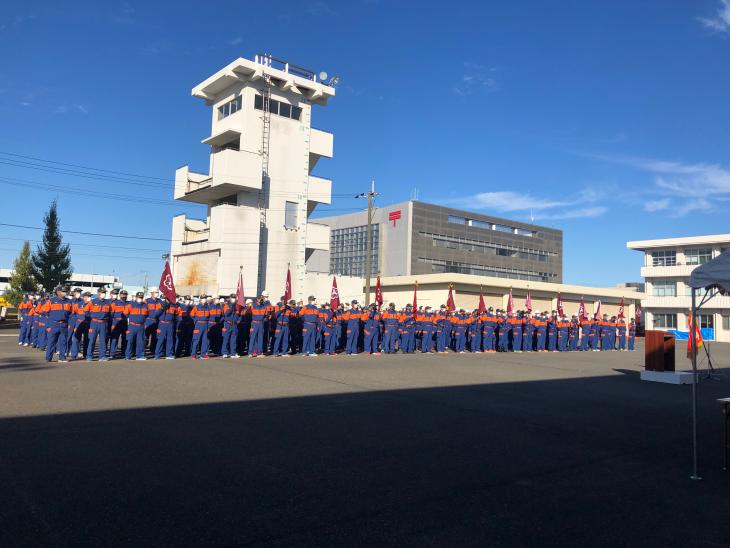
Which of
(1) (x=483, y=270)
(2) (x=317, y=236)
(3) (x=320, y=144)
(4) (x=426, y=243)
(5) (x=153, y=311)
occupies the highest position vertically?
(3) (x=320, y=144)

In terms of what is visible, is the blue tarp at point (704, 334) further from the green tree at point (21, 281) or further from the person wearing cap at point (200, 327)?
the green tree at point (21, 281)

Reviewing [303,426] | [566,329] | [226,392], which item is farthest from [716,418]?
[566,329]

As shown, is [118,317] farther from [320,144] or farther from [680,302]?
[680,302]

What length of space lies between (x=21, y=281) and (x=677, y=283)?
6603 cm

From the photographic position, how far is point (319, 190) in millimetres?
42094

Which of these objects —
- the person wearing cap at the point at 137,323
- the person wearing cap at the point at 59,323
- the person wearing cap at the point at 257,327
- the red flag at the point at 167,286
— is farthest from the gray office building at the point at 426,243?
the person wearing cap at the point at 59,323

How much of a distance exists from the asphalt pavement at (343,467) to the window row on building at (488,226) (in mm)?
66188

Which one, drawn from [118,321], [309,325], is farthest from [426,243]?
[118,321]

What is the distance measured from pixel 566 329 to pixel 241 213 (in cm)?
2179

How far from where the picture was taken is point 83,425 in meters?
7.25

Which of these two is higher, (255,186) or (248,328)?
(255,186)

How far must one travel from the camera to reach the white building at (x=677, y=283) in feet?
182

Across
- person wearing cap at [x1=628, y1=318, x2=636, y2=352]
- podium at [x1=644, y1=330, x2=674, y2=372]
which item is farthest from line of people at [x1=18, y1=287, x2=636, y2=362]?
podium at [x1=644, y1=330, x2=674, y2=372]

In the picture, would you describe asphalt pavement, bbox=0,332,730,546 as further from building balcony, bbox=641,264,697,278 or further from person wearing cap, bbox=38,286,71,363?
building balcony, bbox=641,264,697,278
